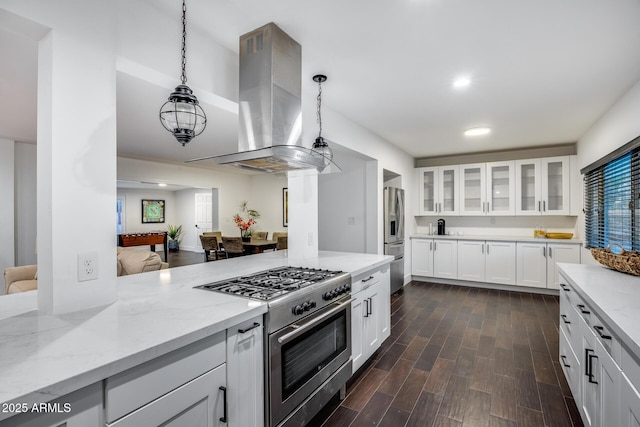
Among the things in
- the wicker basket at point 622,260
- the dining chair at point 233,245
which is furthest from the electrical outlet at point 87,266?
the dining chair at point 233,245

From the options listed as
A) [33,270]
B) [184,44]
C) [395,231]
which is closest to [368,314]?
[184,44]

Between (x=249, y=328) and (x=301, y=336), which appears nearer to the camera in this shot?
(x=249, y=328)

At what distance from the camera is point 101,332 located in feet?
3.58

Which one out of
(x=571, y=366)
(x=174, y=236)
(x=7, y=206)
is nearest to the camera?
(x=571, y=366)

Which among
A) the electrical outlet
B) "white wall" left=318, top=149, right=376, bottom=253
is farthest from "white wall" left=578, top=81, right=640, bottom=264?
the electrical outlet

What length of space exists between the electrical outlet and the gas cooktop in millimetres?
518

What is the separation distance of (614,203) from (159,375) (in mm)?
4416

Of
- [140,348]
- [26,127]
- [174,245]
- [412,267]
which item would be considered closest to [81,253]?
[140,348]

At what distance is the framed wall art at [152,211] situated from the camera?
10.7 meters

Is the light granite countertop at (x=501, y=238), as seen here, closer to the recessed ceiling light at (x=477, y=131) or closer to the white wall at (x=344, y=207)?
the white wall at (x=344, y=207)

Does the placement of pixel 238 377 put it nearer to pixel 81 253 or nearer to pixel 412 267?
pixel 81 253

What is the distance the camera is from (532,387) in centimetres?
228

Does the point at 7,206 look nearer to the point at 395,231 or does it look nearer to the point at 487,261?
the point at 395,231

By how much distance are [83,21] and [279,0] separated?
0.94 m
